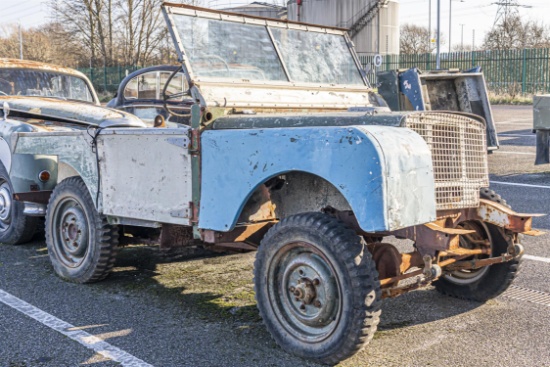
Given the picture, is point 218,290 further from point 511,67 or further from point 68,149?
point 511,67

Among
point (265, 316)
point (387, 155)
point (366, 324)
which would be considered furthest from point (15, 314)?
point (387, 155)

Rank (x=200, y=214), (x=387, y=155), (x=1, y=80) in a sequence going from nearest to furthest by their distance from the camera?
1. (x=387, y=155)
2. (x=200, y=214)
3. (x=1, y=80)

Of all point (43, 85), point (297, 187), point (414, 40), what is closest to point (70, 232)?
point (297, 187)

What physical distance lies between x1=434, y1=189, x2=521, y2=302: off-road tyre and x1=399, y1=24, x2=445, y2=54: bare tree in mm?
56904

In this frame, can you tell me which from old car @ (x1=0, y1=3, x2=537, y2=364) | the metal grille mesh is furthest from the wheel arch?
the metal grille mesh

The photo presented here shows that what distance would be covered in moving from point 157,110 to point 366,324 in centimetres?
628

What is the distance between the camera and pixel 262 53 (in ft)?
17.4

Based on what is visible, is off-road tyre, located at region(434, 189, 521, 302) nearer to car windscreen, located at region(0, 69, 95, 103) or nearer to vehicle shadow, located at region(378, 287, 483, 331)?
vehicle shadow, located at region(378, 287, 483, 331)

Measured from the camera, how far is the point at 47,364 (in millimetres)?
3945

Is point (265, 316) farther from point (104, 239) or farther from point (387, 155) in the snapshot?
point (104, 239)

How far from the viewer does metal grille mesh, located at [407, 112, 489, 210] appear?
4059 millimetres

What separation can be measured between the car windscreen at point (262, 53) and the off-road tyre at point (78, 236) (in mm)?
1493

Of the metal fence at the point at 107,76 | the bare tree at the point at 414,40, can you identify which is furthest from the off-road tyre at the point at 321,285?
the bare tree at the point at 414,40

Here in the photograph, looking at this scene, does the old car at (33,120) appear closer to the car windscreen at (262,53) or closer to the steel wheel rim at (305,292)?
the car windscreen at (262,53)
